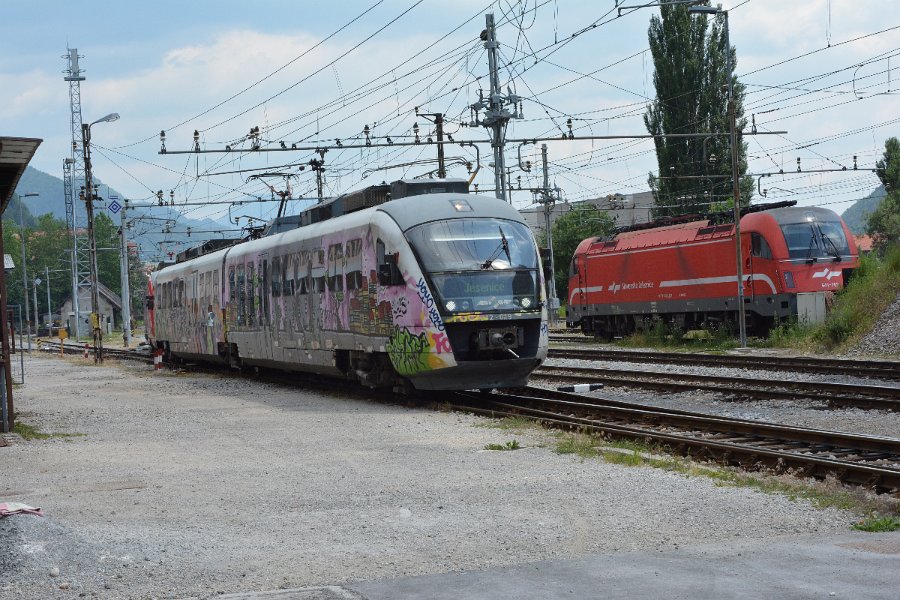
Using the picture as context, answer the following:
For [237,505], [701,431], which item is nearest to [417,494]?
[237,505]

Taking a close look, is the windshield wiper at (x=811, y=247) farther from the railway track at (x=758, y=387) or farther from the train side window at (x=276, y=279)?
the train side window at (x=276, y=279)

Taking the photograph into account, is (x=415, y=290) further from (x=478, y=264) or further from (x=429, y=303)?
(x=478, y=264)

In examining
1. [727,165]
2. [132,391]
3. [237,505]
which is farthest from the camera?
[727,165]

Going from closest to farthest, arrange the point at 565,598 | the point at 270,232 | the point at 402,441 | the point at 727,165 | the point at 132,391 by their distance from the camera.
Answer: the point at 565,598
the point at 402,441
the point at 132,391
the point at 270,232
the point at 727,165

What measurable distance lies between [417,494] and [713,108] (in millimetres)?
48624

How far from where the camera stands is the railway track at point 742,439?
10375 millimetres

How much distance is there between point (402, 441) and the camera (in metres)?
13.7

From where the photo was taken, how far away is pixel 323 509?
9.30m

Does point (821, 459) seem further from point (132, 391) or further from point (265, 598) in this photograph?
point (132, 391)

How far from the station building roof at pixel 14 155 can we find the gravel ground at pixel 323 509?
→ 3.56m

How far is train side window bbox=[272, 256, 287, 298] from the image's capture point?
78.8 ft

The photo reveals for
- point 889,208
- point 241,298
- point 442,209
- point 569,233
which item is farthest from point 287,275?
point 889,208

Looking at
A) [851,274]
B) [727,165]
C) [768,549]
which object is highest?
[727,165]

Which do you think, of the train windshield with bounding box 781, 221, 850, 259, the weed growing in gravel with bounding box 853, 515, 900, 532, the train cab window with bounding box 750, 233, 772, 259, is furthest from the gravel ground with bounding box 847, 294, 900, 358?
the weed growing in gravel with bounding box 853, 515, 900, 532
